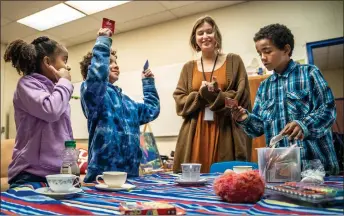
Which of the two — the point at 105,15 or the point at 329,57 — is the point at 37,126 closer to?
the point at 105,15

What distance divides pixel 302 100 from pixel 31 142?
1.17m

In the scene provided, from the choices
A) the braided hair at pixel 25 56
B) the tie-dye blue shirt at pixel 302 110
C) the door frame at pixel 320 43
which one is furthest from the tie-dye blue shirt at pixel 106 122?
the door frame at pixel 320 43

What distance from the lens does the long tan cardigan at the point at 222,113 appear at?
1.73m

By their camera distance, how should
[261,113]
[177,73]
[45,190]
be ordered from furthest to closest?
[177,73] → [261,113] → [45,190]

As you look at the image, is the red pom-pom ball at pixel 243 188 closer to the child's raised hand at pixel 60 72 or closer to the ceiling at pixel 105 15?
the child's raised hand at pixel 60 72

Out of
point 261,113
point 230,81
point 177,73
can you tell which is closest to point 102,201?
point 261,113

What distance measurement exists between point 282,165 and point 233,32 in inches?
123

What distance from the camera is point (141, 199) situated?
28.8 inches

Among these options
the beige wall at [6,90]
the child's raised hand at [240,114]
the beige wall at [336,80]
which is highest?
the beige wall at [336,80]

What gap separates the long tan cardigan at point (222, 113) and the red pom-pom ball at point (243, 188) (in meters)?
1.04

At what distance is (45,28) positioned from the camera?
4453 mm

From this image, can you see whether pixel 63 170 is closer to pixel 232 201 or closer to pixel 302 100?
pixel 232 201

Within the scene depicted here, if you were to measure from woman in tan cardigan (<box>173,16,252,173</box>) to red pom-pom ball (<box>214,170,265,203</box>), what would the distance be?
→ 1043mm

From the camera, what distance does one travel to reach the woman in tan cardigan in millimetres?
1731
